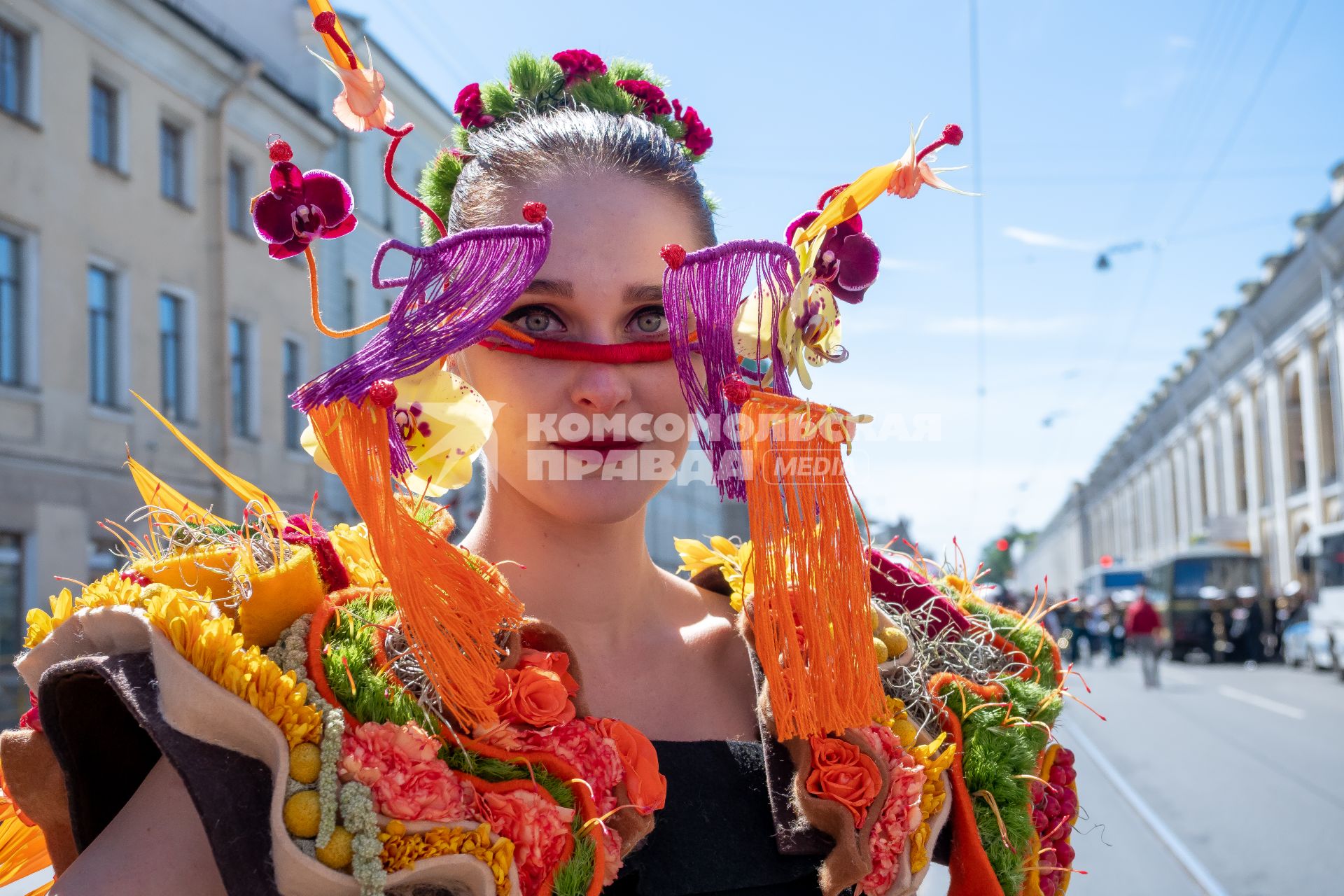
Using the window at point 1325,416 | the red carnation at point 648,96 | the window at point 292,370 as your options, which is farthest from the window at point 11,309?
the window at point 1325,416

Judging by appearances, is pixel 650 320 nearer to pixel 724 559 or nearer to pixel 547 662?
pixel 547 662

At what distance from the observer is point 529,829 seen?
4.70ft

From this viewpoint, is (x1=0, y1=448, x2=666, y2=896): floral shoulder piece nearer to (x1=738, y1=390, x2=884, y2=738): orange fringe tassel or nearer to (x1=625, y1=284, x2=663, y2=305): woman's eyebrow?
(x1=738, y1=390, x2=884, y2=738): orange fringe tassel

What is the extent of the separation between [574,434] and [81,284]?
13349 millimetres

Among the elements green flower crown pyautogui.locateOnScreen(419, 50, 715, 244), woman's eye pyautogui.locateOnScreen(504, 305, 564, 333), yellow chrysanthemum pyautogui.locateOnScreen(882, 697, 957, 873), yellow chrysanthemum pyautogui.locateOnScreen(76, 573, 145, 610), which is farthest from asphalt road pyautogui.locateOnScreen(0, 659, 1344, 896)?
green flower crown pyautogui.locateOnScreen(419, 50, 715, 244)

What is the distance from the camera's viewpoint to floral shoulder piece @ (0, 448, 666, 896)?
133 centimetres

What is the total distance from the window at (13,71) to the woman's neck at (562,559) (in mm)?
12481

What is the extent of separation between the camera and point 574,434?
1.61m

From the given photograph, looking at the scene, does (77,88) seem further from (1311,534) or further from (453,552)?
(1311,534)

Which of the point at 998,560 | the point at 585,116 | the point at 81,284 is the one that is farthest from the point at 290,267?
the point at 998,560

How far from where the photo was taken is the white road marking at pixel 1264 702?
40.7 feet

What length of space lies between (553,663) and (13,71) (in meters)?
13.2

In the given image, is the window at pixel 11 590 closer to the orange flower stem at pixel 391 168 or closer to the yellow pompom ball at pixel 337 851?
the orange flower stem at pixel 391 168

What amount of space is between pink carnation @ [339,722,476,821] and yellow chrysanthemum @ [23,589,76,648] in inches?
14.1
